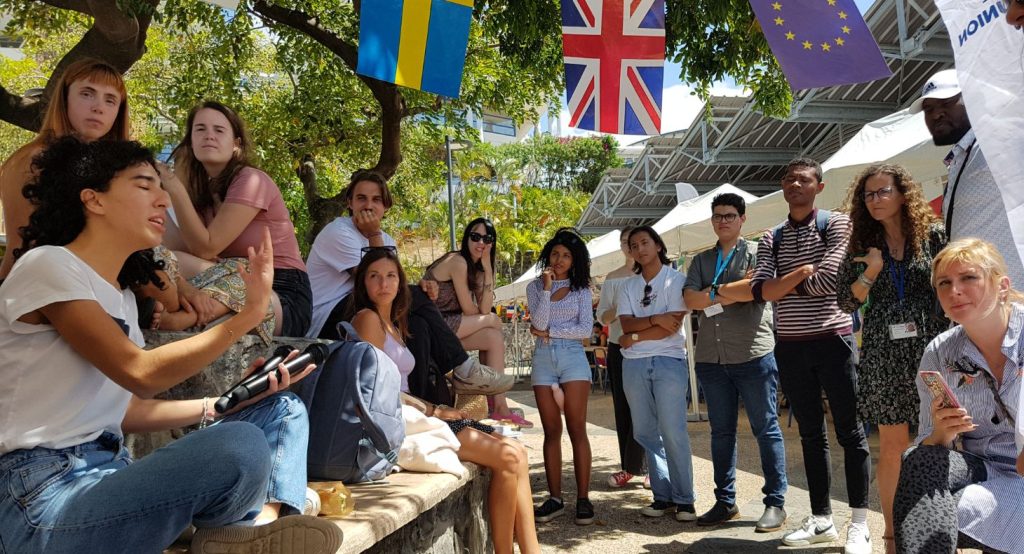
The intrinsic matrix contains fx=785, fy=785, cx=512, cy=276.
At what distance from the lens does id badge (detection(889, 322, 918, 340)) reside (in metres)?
3.85

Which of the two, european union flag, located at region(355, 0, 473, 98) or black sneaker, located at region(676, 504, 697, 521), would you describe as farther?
black sneaker, located at region(676, 504, 697, 521)

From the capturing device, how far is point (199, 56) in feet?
37.9

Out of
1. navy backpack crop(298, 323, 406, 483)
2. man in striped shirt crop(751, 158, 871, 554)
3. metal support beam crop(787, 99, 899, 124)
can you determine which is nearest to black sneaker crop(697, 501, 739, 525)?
man in striped shirt crop(751, 158, 871, 554)

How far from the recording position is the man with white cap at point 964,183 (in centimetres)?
336

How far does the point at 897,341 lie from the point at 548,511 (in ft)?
8.71

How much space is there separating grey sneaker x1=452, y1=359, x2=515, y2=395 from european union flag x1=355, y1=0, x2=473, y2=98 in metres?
1.69

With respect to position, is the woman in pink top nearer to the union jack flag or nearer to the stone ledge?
the stone ledge

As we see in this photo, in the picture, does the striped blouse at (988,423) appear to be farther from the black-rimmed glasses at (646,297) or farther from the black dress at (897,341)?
the black-rimmed glasses at (646,297)

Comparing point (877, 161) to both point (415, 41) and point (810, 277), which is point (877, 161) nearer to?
point (810, 277)

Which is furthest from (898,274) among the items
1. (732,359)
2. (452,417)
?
(452,417)

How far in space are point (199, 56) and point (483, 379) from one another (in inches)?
351

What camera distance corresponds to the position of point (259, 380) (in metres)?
2.40

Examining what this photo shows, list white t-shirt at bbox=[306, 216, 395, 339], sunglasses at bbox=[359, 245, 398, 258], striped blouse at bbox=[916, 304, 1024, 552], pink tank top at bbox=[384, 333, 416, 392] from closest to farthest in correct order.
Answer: striped blouse at bbox=[916, 304, 1024, 552] < pink tank top at bbox=[384, 333, 416, 392] < sunglasses at bbox=[359, 245, 398, 258] < white t-shirt at bbox=[306, 216, 395, 339]

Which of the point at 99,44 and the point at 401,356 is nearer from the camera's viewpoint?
the point at 401,356
